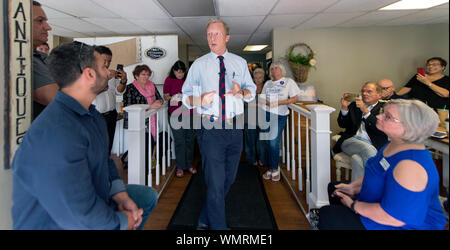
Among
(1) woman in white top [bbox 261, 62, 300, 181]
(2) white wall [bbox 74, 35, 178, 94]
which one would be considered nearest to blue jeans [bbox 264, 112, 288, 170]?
(1) woman in white top [bbox 261, 62, 300, 181]

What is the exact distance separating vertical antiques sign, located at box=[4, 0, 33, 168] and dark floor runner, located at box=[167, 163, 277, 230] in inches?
42.4

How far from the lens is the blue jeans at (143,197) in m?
Answer: 1.07

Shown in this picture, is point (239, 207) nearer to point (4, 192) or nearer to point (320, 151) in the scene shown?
point (320, 151)

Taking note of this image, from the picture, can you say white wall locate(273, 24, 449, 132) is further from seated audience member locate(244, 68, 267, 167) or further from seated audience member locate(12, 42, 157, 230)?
seated audience member locate(244, 68, 267, 167)

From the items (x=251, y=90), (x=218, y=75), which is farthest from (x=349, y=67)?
(x=218, y=75)

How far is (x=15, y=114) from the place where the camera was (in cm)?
94

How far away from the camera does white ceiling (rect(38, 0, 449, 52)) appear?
2439 mm

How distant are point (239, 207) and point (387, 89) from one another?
141 cm

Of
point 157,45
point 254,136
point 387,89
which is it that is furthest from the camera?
point 157,45

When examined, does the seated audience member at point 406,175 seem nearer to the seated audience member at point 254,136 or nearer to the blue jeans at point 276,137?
the blue jeans at point 276,137

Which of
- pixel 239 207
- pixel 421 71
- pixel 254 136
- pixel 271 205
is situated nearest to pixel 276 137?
pixel 254 136

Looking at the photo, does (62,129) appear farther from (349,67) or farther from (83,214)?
(349,67)

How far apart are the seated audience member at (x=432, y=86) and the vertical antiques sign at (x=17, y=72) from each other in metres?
1.52

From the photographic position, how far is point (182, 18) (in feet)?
9.96
